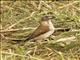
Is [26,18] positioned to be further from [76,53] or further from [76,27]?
[76,53]

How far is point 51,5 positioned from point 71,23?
3.52 feet

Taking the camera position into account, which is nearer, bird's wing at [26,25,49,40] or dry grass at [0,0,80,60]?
dry grass at [0,0,80,60]

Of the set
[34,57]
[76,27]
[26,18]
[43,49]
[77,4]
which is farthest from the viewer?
[77,4]

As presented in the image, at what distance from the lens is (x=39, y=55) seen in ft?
19.2

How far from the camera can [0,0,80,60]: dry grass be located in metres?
5.76

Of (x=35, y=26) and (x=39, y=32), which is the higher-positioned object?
(x=39, y=32)

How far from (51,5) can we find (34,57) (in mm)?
2218

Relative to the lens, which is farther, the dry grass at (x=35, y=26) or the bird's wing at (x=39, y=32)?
the bird's wing at (x=39, y=32)

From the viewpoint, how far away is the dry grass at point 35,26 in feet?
18.9

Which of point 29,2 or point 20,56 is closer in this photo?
point 20,56

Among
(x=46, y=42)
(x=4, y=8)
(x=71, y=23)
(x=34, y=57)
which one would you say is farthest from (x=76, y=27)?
(x=4, y=8)

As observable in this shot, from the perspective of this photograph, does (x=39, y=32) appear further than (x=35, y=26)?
No

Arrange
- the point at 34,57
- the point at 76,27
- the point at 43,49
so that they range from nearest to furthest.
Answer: the point at 34,57 → the point at 43,49 → the point at 76,27

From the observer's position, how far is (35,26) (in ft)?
22.2
